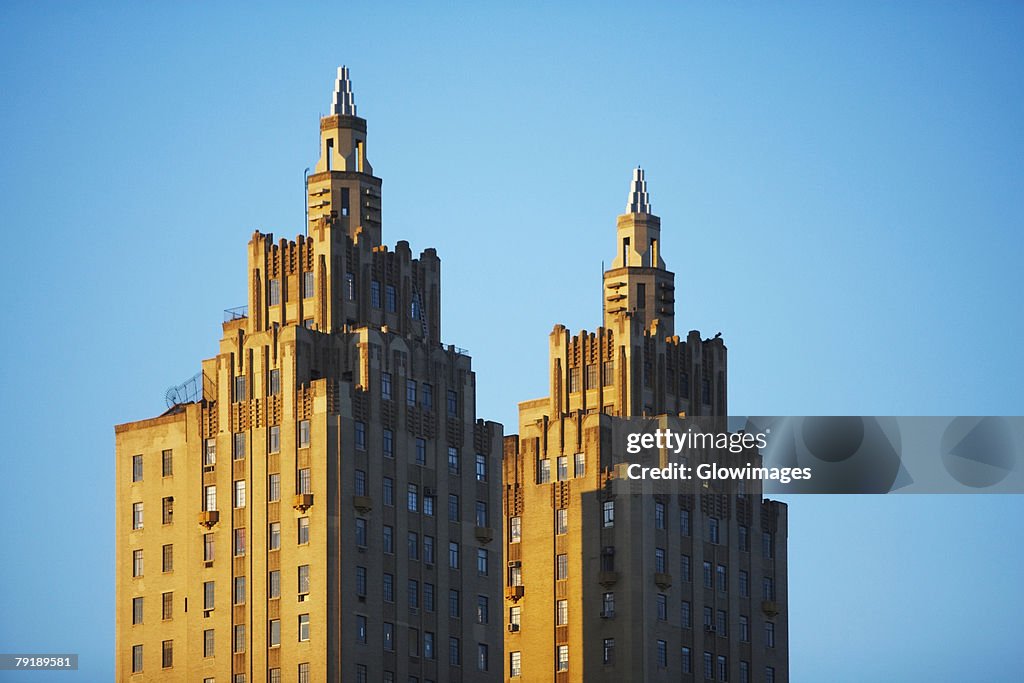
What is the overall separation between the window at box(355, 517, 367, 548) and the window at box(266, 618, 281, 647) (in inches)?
245

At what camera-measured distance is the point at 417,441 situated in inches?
7298

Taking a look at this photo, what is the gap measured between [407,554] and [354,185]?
2378 cm

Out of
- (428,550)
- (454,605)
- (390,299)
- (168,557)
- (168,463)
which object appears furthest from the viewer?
(390,299)

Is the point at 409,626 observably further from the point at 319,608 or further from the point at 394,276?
the point at 394,276

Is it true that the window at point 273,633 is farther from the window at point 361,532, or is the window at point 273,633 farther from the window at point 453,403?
the window at point 453,403

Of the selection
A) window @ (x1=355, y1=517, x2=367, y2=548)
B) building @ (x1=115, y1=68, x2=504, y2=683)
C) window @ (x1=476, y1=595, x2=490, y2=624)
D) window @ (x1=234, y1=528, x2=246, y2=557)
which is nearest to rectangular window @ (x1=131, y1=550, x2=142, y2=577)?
building @ (x1=115, y1=68, x2=504, y2=683)

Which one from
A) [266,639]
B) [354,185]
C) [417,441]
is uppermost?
[354,185]

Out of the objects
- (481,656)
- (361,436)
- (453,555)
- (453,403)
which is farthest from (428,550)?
(453,403)

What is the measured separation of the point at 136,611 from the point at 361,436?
17021 mm

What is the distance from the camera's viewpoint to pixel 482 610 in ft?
615

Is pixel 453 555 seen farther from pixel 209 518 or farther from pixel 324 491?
pixel 209 518

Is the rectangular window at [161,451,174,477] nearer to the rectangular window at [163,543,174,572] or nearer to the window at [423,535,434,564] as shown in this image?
the rectangular window at [163,543,174,572]

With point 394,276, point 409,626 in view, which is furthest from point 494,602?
point 394,276

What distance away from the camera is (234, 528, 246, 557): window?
182m
